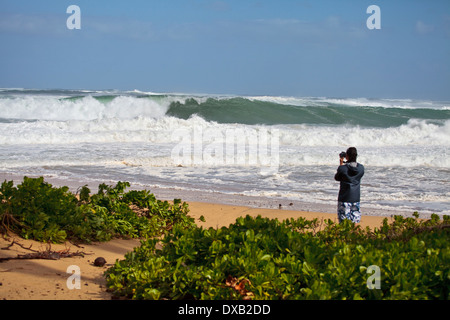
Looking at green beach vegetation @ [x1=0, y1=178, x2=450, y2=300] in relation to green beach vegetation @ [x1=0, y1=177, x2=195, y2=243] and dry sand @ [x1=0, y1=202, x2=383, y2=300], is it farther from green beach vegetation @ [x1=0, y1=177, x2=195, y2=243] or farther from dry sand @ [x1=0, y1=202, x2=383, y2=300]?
green beach vegetation @ [x1=0, y1=177, x2=195, y2=243]

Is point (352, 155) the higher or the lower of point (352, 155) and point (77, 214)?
the higher

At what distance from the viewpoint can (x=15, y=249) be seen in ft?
17.8

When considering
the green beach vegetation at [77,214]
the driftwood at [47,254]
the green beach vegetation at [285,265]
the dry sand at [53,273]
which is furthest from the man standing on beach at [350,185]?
the driftwood at [47,254]

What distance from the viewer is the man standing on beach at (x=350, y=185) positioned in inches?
273

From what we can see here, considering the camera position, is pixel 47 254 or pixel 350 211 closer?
pixel 47 254

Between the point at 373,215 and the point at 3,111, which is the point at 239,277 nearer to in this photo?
A: the point at 373,215

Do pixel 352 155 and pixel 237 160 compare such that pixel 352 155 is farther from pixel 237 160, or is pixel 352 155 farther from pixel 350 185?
pixel 237 160

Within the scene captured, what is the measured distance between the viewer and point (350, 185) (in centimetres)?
696

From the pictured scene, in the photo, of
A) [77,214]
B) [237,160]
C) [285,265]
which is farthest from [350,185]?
[237,160]

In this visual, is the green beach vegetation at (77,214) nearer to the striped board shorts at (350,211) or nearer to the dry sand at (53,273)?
the dry sand at (53,273)

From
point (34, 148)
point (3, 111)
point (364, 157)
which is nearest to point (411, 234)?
point (364, 157)

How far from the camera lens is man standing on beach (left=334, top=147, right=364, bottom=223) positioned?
6.94 meters

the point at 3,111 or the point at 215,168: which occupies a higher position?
the point at 3,111
